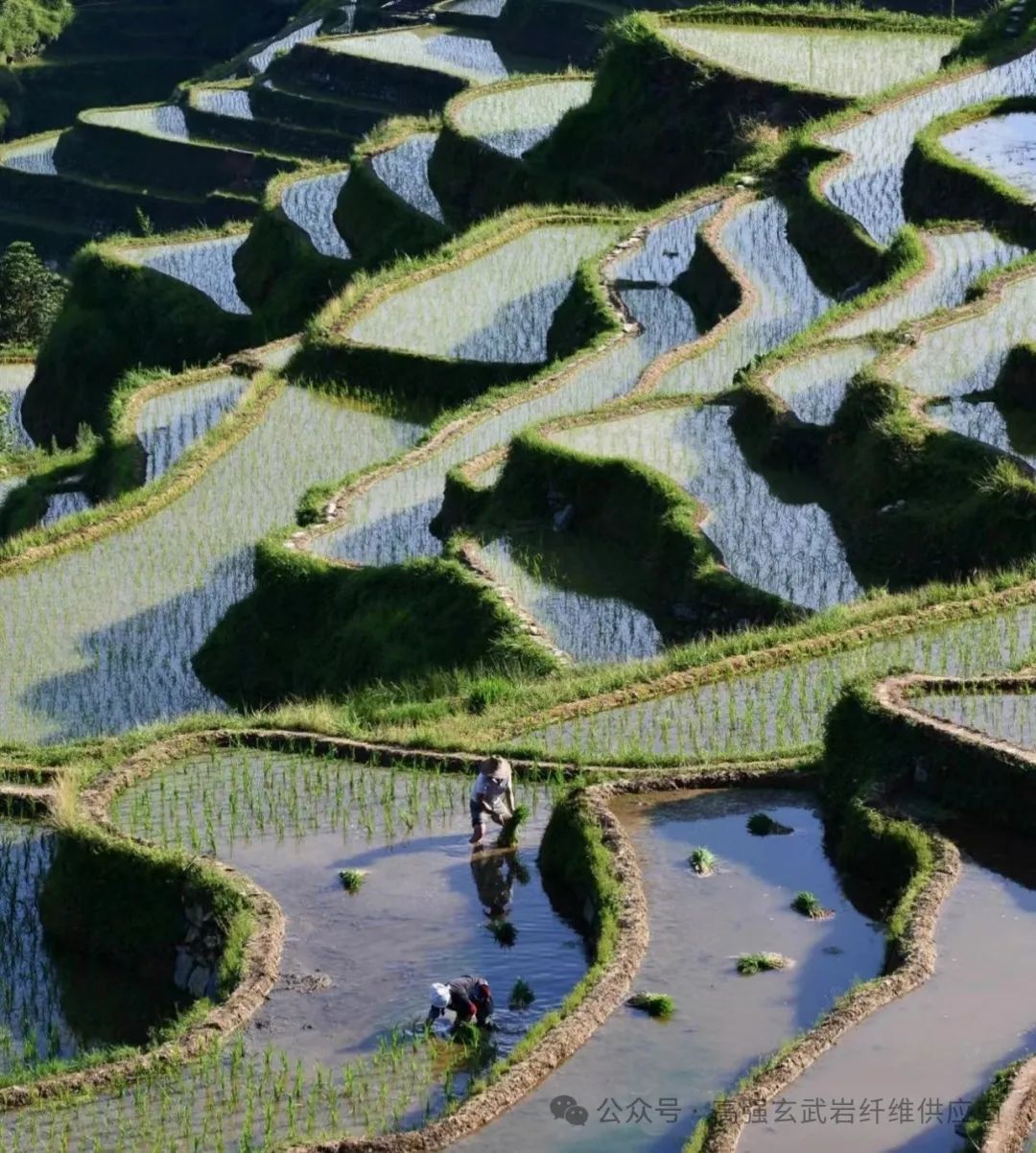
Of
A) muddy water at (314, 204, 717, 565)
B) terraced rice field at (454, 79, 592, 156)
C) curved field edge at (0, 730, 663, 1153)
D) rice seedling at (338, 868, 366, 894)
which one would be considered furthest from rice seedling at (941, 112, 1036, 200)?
rice seedling at (338, 868, 366, 894)

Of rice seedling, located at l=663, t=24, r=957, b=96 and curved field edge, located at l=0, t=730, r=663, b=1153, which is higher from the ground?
rice seedling, located at l=663, t=24, r=957, b=96

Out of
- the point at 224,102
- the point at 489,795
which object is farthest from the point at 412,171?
the point at 489,795

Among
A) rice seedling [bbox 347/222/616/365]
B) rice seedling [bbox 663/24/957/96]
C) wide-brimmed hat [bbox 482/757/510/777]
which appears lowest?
wide-brimmed hat [bbox 482/757/510/777]

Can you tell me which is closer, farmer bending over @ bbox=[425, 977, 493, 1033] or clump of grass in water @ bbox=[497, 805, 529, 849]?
farmer bending over @ bbox=[425, 977, 493, 1033]

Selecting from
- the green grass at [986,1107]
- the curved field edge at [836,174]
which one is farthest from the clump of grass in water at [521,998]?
the curved field edge at [836,174]

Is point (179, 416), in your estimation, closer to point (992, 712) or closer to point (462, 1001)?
point (992, 712)

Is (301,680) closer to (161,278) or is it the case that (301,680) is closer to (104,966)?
(104,966)

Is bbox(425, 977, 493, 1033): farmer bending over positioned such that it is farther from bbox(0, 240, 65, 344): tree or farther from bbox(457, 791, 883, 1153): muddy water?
bbox(0, 240, 65, 344): tree

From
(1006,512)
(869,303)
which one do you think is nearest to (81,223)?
(869,303)
